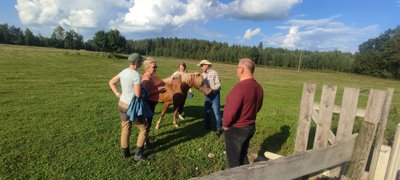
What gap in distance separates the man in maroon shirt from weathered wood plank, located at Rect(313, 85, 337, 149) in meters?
1.00

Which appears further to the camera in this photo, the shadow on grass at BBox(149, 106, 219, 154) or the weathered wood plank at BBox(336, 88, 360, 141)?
the shadow on grass at BBox(149, 106, 219, 154)

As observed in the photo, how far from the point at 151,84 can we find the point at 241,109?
3.68 meters

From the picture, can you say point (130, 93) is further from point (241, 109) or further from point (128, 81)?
point (241, 109)

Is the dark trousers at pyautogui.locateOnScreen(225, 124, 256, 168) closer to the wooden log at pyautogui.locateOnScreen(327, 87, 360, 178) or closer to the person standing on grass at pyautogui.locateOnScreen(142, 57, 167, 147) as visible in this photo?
the wooden log at pyautogui.locateOnScreen(327, 87, 360, 178)

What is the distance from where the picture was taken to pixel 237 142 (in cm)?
453

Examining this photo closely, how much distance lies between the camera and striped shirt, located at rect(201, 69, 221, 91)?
8.05 metres

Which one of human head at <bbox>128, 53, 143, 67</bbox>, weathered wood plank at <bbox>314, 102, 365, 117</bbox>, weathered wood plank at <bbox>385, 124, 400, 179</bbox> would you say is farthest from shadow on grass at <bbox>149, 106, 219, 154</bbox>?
weathered wood plank at <bbox>385, 124, 400, 179</bbox>

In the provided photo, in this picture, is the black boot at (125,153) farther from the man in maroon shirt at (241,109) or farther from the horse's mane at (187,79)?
the horse's mane at (187,79)

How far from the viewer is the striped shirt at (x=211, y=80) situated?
26.4ft

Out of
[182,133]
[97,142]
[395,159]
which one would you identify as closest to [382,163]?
[395,159]

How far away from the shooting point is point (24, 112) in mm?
9734

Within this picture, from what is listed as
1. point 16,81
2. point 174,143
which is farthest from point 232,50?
point 174,143

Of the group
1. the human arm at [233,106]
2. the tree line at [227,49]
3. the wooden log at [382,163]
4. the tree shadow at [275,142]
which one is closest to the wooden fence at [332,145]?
the wooden log at [382,163]

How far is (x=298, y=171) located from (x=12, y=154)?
6.02 m
